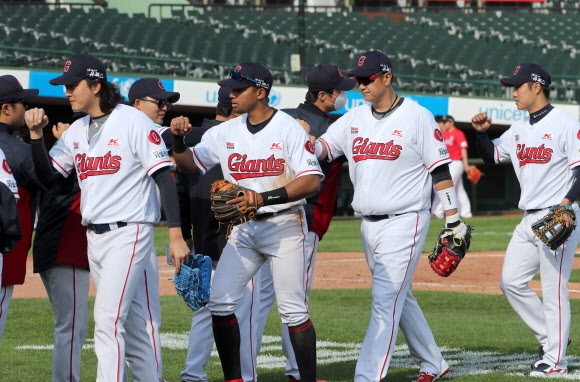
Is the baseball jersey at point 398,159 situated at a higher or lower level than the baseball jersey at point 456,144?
higher

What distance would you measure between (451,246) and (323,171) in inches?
37.9

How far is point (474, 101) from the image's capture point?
73.6 feet

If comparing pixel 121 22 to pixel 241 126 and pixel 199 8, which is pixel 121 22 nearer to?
pixel 199 8

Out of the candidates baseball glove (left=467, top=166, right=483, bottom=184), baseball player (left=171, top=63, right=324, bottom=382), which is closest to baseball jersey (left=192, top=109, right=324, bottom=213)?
baseball player (left=171, top=63, right=324, bottom=382)

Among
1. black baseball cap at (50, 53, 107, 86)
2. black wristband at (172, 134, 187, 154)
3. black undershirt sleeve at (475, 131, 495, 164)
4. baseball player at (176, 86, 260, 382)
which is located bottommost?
baseball player at (176, 86, 260, 382)

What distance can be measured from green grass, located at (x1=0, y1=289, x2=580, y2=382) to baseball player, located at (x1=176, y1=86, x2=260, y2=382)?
351 mm

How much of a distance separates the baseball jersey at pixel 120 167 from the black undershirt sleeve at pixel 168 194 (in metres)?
0.04

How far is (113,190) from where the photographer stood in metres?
5.26

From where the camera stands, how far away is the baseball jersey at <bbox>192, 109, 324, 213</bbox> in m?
5.58

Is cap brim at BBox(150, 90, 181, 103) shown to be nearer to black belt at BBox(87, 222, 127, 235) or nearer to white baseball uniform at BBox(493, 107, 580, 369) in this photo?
black belt at BBox(87, 222, 127, 235)

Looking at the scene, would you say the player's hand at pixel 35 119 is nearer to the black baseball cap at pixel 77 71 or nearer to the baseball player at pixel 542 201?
the black baseball cap at pixel 77 71

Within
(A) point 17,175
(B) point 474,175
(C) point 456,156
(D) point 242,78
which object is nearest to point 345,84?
(D) point 242,78

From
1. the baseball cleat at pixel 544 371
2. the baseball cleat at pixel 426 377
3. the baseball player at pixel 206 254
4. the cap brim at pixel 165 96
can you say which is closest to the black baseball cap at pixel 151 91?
the cap brim at pixel 165 96

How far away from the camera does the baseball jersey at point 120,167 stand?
17.2 feet
